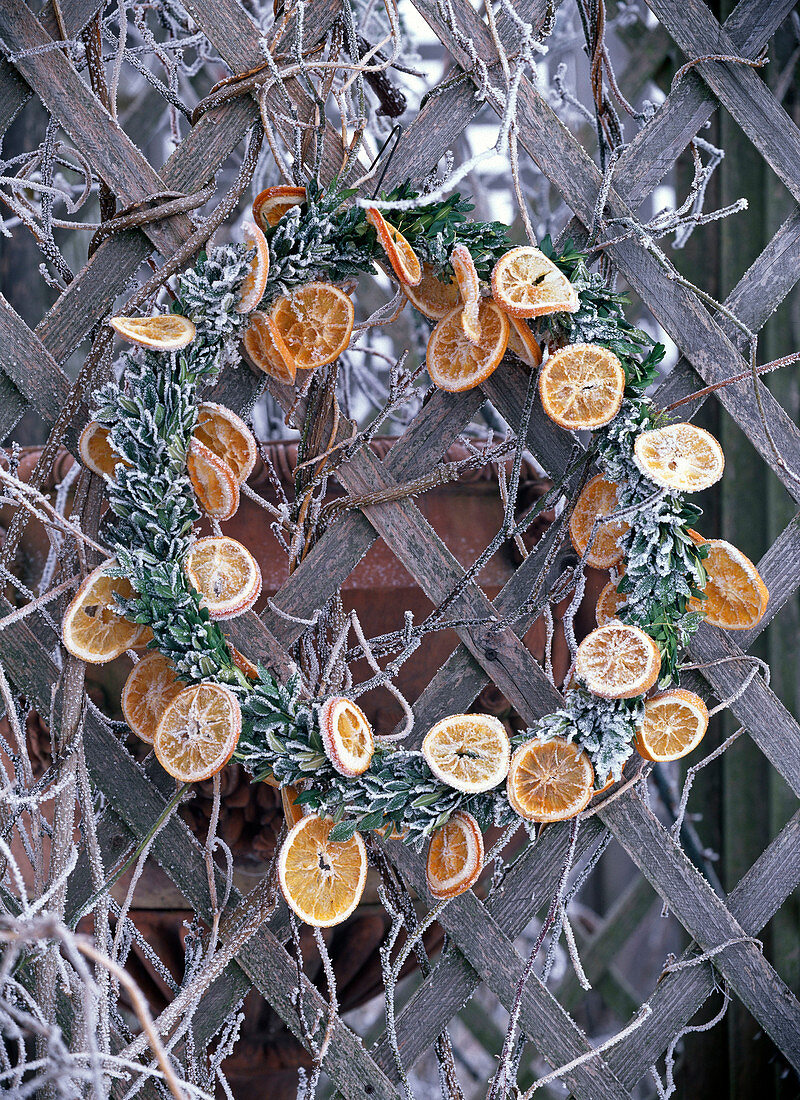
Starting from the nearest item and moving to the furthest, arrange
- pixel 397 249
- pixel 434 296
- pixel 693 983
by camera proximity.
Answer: pixel 397 249
pixel 434 296
pixel 693 983

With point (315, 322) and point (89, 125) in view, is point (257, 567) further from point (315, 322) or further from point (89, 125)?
Result: point (89, 125)

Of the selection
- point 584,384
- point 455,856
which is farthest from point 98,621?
point 584,384

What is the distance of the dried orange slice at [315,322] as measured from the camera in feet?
2.73

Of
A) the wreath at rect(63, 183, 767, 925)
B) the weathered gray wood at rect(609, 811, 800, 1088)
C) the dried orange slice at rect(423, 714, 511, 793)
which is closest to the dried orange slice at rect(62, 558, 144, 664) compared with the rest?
the wreath at rect(63, 183, 767, 925)

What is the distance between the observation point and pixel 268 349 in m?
0.83

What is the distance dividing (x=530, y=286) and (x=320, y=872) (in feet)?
1.92

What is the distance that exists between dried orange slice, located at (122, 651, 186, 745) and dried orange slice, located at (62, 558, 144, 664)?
0.10 feet

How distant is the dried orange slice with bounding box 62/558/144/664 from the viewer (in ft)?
2.61

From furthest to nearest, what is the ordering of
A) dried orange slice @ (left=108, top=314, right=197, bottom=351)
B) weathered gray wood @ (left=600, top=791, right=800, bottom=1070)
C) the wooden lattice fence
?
1. weathered gray wood @ (left=600, top=791, right=800, bottom=1070)
2. the wooden lattice fence
3. dried orange slice @ (left=108, top=314, right=197, bottom=351)

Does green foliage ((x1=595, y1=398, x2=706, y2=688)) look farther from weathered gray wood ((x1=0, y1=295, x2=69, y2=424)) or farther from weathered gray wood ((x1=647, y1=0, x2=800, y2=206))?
weathered gray wood ((x1=0, y1=295, x2=69, y2=424))

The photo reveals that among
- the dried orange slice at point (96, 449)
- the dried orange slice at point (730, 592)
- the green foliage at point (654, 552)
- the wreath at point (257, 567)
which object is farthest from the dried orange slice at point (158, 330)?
the dried orange slice at point (730, 592)

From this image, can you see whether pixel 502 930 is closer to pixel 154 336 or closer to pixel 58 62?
pixel 154 336

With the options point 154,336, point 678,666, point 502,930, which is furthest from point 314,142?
point 502,930

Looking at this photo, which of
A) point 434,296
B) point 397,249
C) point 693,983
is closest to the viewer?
point 397,249
